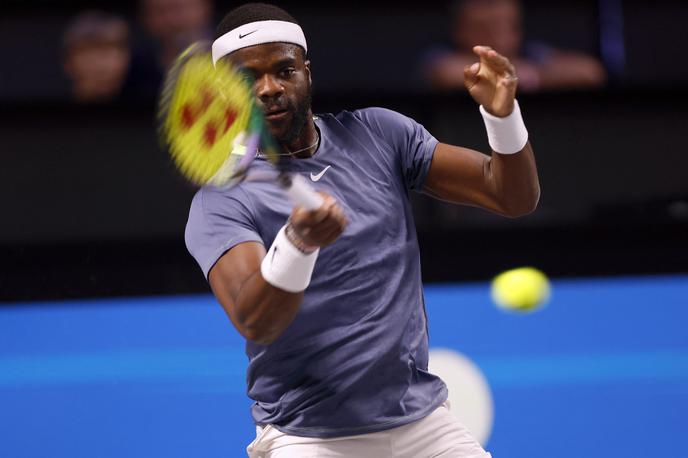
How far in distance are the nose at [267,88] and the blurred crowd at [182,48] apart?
2.44m

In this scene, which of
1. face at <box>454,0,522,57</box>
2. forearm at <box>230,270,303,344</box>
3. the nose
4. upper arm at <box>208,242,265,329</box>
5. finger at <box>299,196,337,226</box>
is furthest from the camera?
face at <box>454,0,522,57</box>

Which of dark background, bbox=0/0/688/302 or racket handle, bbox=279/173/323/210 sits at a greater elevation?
dark background, bbox=0/0/688/302

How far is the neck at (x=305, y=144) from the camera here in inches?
99.0

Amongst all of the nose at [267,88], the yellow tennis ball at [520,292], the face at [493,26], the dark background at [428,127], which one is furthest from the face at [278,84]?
the face at [493,26]

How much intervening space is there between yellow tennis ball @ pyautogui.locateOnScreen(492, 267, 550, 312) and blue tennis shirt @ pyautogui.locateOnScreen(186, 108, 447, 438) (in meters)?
1.32

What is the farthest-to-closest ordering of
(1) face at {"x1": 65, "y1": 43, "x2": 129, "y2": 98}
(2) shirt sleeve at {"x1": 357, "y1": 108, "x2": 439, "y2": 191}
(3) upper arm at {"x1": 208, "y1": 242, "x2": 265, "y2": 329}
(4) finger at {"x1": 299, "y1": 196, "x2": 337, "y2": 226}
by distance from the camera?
(1) face at {"x1": 65, "y1": 43, "x2": 129, "y2": 98} → (2) shirt sleeve at {"x1": 357, "y1": 108, "x2": 439, "y2": 191} → (3) upper arm at {"x1": 208, "y1": 242, "x2": 265, "y2": 329} → (4) finger at {"x1": 299, "y1": 196, "x2": 337, "y2": 226}

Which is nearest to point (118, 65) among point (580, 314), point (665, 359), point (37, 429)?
point (37, 429)

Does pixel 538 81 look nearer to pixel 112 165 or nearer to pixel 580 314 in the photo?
pixel 580 314

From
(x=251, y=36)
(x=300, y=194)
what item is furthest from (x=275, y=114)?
(x=300, y=194)

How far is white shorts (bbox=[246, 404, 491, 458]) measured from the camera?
2422 millimetres

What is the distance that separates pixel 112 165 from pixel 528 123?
1.85 metres

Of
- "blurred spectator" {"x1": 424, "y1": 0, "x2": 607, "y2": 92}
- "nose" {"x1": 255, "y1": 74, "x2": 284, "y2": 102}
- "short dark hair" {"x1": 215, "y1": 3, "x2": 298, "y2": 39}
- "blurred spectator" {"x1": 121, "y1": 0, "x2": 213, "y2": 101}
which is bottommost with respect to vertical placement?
"nose" {"x1": 255, "y1": 74, "x2": 284, "y2": 102}

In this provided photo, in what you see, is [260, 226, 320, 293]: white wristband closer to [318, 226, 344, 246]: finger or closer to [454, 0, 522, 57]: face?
[318, 226, 344, 246]: finger

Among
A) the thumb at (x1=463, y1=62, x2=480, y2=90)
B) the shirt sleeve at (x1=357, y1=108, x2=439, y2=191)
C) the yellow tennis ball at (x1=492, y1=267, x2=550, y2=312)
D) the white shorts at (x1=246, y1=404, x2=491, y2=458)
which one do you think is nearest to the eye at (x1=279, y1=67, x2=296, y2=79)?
the shirt sleeve at (x1=357, y1=108, x2=439, y2=191)
